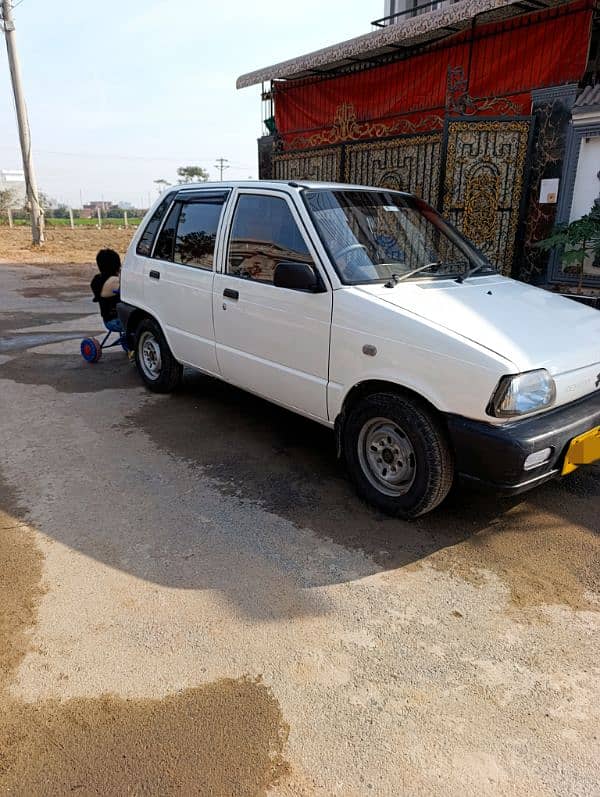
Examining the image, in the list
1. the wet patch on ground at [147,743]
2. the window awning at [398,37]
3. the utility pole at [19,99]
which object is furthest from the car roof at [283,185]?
the utility pole at [19,99]

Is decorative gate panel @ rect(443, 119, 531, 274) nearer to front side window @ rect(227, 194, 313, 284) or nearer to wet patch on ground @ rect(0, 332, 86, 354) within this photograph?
front side window @ rect(227, 194, 313, 284)

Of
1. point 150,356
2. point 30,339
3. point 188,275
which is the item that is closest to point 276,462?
point 188,275

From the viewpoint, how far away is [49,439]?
461 cm

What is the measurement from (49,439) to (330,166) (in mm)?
7371

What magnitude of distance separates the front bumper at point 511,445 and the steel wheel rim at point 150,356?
335cm

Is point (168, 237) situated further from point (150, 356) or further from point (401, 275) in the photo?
point (401, 275)

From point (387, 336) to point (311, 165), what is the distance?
816 centimetres

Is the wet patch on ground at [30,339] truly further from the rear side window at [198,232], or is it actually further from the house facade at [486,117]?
the house facade at [486,117]

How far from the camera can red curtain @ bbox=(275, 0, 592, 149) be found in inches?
278

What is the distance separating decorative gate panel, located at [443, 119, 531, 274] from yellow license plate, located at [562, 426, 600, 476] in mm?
5285

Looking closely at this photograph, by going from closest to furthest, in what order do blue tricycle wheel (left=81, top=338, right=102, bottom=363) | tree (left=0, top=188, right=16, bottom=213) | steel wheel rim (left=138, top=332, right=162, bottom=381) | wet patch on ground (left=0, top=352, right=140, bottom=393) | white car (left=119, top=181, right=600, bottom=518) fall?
white car (left=119, top=181, right=600, bottom=518) → steel wheel rim (left=138, top=332, right=162, bottom=381) → wet patch on ground (left=0, top=352, right=140, bottom=393) → blue tricycle wheel (left=81, top=338, right=102, bottom=363) → tree (left=0, top=188, right=16, bottom=213)

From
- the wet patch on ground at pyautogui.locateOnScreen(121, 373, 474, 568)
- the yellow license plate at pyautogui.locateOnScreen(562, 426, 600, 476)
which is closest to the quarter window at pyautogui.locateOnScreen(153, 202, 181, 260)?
the wet patch on ground at pyautogui.locateOnScreen(121, 373, 474, 568)

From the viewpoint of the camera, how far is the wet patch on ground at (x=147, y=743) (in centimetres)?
190

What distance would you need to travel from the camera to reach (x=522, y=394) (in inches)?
114
